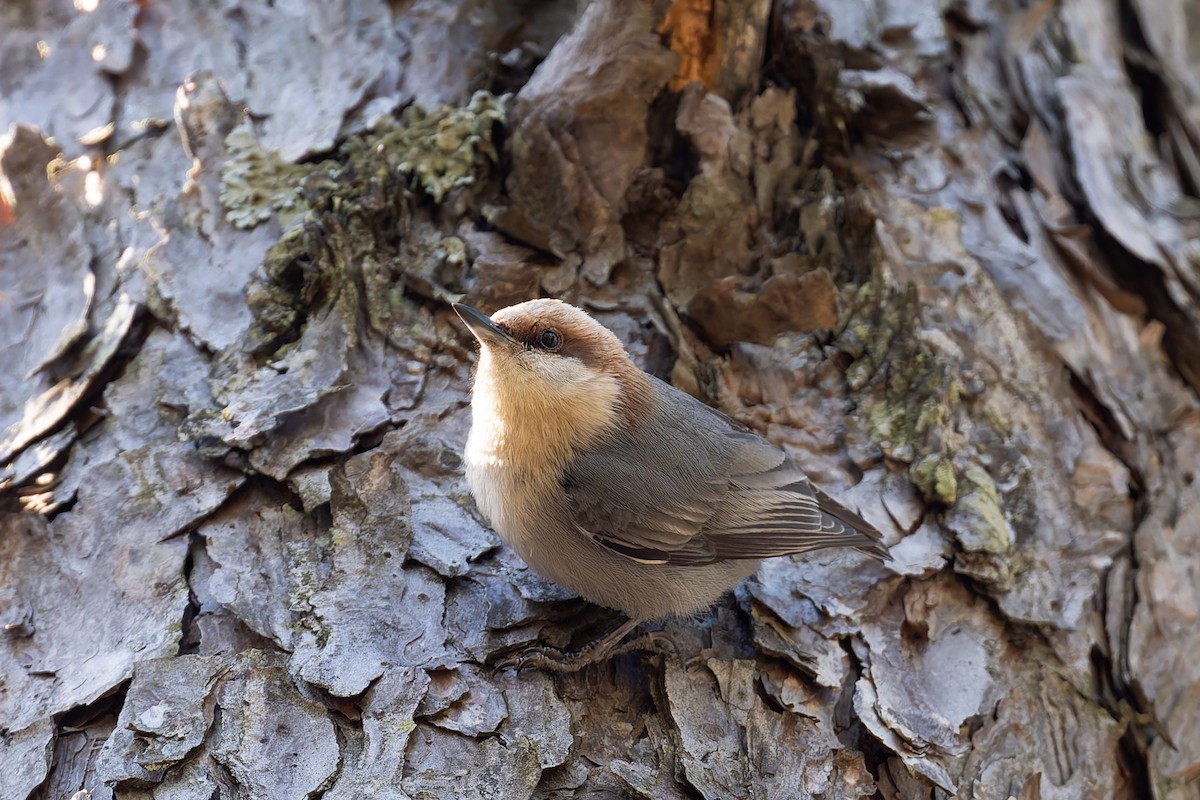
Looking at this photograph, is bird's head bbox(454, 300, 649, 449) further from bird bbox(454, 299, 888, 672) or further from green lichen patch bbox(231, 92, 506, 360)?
green lichen patch bbox(231, 92, 506, 360)

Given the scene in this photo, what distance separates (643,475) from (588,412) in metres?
0.26

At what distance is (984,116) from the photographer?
162 inches

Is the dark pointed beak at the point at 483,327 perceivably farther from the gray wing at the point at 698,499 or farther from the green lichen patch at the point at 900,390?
the green lichen patch at the point at 900,390

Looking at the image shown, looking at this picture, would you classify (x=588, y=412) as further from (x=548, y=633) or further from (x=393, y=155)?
(x=393, y=155)

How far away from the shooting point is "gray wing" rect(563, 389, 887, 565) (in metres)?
2.70

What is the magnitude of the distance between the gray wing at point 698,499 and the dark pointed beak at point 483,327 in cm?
42

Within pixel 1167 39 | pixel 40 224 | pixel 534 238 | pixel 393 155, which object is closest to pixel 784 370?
pixel 534 238

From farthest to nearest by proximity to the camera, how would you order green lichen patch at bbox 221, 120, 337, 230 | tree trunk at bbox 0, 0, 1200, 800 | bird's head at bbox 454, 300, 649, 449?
green lichen patch at bbox 221, 120, 337, 230
bird's head at bbox 454, 300, 649, 449
tree trunk at bbox 0, 0, 1200, 800

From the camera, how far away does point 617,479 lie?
275cm

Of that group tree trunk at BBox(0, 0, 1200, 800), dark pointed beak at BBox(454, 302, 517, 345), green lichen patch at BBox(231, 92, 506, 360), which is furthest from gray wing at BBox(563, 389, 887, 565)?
green lichen patch at BBox(231, 92, 506, 360)

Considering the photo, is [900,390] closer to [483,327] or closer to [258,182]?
[483,327]

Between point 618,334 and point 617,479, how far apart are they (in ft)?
2.21

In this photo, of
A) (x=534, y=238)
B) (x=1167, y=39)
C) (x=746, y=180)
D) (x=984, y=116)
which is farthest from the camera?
(x=1167, y=39)

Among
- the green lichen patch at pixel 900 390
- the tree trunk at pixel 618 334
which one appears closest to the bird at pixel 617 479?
the tree trunk at pixel 618 334
